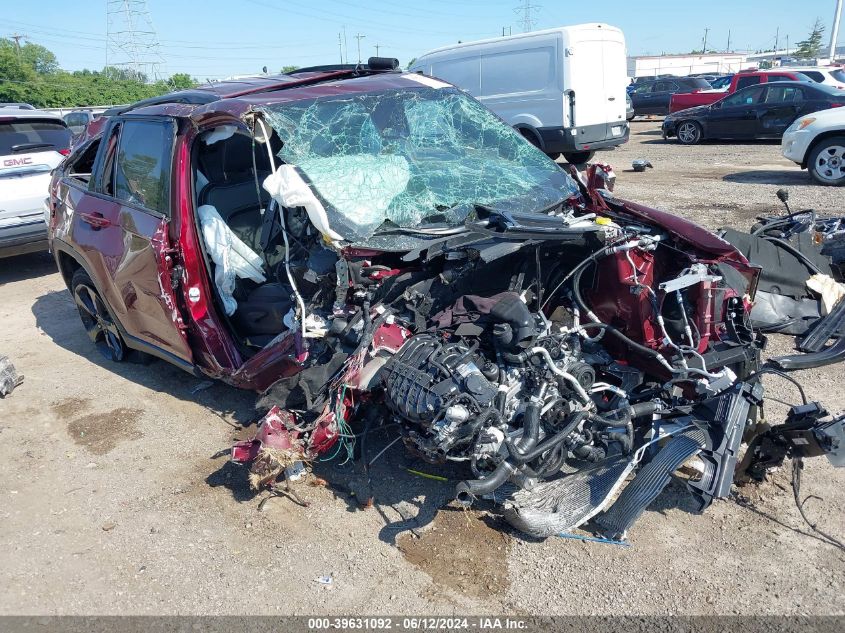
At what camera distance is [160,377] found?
522 cm

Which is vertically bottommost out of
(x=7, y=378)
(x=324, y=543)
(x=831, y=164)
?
(x=324, y=543)

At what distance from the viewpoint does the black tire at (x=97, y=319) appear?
5.32 metres

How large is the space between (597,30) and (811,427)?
11.2m

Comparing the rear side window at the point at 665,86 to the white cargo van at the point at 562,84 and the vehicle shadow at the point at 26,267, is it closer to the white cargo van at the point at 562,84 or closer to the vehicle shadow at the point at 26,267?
the white cargo van at the point at 562,84

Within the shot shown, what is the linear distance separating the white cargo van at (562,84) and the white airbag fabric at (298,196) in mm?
9479

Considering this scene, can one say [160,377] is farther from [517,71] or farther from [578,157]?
[578,157]

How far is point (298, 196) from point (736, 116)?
15347 mm

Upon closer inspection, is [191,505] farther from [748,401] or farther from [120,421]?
[748,401]

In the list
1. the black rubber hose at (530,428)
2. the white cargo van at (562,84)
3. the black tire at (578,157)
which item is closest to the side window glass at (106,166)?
the black rubber hose at (530,428)

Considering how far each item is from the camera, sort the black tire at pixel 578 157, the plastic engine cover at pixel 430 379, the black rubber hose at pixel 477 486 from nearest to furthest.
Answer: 1. the black rubber hose at pixel 477 486
2. the plastic engine cover at pixel 430 379
3. the black tire at pixel 578 157

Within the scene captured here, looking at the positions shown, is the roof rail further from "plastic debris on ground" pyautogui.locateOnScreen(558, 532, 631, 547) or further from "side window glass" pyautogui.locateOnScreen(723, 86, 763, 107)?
"side window glass" pyautogui.locateOnScreen(723, 86, 763, 107)

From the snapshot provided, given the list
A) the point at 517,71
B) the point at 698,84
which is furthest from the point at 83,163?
the point at 698,84

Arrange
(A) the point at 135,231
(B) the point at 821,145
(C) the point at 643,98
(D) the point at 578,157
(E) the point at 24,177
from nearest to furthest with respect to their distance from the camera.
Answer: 1. (A) the point at 135,231
2. (E) the point at 24,177
3. (B) the point at 821,145
4. (D) the point at 578,157
5. (C) the point at 643,98

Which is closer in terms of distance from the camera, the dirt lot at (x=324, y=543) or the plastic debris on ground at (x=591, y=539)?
the dirt lot at (x=324, y=543)
